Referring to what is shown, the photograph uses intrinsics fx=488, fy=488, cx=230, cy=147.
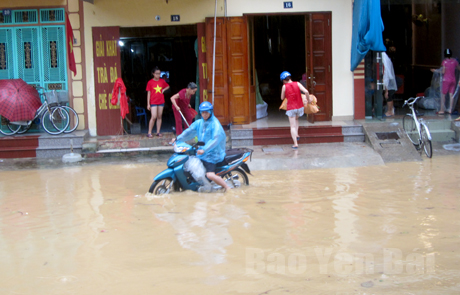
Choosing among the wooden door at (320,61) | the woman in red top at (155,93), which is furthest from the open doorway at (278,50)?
the woman in red top at (155,93)

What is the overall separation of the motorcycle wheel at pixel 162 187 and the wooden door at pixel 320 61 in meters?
5.14

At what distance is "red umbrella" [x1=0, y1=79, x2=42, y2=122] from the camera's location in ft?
34.0

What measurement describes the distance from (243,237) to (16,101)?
735 cm

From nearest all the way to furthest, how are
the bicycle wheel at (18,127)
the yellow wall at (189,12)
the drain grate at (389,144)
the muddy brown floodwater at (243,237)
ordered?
the muddy brown floodwater at (243,237), the drain grate at (389,144), the bicycle wheel at (18,127), the yellow wall at (189,12)

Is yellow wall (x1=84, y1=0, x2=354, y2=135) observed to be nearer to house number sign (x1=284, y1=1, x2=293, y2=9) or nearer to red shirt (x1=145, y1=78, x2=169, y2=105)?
house number sign (x1=284, y1=1, x2=293, y2=9)

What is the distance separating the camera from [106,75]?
1112 cm

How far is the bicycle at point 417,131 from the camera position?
350 inches

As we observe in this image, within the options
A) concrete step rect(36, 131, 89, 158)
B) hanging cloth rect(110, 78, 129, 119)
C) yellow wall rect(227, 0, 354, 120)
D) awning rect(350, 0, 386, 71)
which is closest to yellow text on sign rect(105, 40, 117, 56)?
hanging cloth rect(110, 78, 129, 119)

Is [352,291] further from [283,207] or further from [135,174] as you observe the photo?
[135,174]

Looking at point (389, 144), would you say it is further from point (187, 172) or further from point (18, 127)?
point (18, 127)

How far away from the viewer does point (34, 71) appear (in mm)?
11195

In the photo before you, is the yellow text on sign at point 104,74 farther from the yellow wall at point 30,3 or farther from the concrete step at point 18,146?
the concrete step at point 18,146

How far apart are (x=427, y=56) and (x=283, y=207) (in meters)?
10.8

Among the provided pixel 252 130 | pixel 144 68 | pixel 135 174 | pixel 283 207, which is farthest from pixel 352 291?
pixel 144 68
